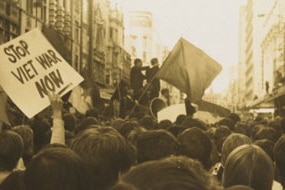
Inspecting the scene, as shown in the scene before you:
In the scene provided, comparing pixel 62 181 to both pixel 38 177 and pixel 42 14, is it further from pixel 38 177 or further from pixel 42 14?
pixel 42 14

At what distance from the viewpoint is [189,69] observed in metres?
Result: 13.3

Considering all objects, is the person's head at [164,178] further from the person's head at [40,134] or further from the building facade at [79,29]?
the building facade at [79,29]

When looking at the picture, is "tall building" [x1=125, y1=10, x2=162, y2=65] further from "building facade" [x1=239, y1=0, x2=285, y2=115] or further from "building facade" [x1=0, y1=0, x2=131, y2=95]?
"building facade" [x1=0, y1=0, x2=131, y2=95]

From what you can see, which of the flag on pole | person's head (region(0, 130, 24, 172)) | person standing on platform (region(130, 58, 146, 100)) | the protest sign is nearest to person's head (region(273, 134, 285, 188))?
person's head (region(0, 130, 24, 172))

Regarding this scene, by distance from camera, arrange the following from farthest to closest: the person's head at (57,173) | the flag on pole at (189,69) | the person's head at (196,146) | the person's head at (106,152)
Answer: the flag on pole at (189,69), the person's head at (196,146), the person's head at (106,152), the person's head at (57,173)

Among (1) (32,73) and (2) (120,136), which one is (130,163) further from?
(1) (32,73)

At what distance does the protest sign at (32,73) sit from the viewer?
26.3 ft

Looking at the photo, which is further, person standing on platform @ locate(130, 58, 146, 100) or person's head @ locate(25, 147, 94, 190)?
person standing on platform @ locate(130, 58, 146, 100)

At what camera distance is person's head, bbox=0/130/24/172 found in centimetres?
525

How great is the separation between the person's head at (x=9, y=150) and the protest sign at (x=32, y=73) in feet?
7.82

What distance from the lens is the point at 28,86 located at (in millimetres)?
8141

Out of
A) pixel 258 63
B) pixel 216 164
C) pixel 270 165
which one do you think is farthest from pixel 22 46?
pixel 258 63

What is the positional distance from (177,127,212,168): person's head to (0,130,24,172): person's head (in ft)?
4.78

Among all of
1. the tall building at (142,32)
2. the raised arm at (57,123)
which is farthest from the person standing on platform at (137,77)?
the tall building at (142,32)
